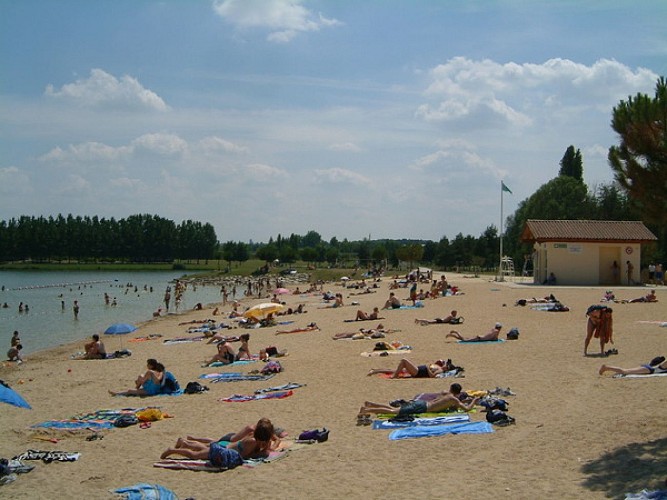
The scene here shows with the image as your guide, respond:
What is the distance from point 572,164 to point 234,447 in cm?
7245

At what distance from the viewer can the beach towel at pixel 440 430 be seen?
9.34m

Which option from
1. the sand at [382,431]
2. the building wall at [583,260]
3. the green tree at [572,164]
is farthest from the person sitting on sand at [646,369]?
the green tree at [572,164]

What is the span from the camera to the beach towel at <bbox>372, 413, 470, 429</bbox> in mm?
9930

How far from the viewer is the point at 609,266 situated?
1492 inches

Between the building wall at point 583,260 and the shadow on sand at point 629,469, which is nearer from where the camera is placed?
the shadow on sand at point 629,469

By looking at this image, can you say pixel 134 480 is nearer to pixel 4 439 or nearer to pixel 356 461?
pixel 356 461

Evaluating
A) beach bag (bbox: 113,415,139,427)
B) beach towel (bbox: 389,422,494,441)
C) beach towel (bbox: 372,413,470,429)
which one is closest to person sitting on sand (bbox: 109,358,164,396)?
beach bag (bbox: 113,415,139,427)

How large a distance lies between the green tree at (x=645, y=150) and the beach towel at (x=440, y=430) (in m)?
3.58

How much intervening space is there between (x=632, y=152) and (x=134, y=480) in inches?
294

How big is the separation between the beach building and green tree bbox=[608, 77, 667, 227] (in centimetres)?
2950

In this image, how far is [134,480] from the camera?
27.5 ft

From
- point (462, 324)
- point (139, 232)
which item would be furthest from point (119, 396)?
point (139, 232)

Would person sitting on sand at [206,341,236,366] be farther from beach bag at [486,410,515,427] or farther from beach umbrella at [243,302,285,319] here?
beach umbrella at [243,302,285,319]

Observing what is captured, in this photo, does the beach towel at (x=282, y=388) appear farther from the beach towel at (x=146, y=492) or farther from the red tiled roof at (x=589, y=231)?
the red tiled roof at (x=589, y=231)
